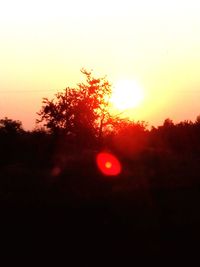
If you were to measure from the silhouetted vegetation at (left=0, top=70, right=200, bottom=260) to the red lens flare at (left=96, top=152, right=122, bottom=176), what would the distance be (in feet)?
1.70

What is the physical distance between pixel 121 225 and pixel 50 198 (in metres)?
7.11

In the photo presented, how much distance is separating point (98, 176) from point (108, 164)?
4.43 meters

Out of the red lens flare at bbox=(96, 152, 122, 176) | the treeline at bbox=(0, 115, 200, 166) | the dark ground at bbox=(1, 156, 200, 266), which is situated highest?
the treeline at bbox=(0, 115, 200, 166)

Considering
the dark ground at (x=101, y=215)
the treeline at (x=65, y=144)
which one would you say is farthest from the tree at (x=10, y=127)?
the dark ground at (x=101, y=215)

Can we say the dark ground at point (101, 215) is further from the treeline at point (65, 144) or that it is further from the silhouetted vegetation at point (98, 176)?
the treeline at point (65, 144)

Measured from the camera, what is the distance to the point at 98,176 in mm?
44312

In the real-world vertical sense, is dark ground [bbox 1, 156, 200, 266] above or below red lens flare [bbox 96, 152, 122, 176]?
below

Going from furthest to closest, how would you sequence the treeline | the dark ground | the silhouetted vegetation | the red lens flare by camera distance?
the treeline, the red lens flare, the silhouetted vegetation, the dark ground

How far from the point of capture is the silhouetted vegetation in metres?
28.9

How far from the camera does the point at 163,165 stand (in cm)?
5028

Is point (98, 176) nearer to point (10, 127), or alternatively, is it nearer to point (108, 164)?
point (108, 164)

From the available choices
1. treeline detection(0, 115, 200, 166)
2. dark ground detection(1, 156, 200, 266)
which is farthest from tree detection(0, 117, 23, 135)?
dark ground detection(1, 156, 200, 266)

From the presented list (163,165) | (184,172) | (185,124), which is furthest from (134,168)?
(185,124)

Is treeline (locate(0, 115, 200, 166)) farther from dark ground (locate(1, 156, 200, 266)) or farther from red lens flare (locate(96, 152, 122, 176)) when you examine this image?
dark ground (locate(1, 156, 200, 266))
